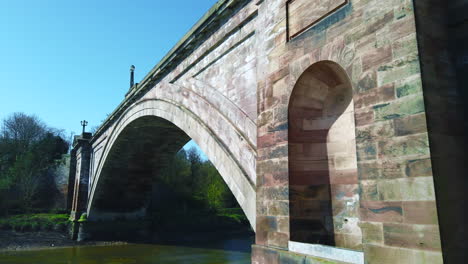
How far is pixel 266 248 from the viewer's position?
14.8 ft

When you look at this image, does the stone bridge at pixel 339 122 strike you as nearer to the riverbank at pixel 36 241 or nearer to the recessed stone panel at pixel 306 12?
the recessed stone panel at pixel 306 12

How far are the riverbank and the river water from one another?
0.77 metres

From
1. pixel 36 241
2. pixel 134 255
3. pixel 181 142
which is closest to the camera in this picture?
pixel 134 255

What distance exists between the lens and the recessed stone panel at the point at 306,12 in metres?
4.16

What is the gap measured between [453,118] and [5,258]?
1623 cm

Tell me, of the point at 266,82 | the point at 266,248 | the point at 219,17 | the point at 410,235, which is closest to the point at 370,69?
the point at 410,235

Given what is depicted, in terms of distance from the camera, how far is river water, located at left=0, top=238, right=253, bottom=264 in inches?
531

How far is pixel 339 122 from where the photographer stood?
4.44 meters

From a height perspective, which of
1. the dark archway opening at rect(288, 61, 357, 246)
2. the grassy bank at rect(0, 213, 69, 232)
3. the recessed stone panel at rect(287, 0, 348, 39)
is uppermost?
the recessed stone panel at rect(287, 0, 348, 39)

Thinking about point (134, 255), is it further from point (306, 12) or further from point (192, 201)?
point (306, 12)

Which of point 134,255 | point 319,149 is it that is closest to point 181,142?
point 134,255

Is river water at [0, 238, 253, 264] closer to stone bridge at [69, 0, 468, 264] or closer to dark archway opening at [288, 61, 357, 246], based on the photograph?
stone bridge at [69, 0, 468, 264]

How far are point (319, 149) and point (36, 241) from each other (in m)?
17.5

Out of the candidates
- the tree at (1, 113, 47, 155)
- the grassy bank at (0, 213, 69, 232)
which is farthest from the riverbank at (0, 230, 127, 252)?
the tree at (1, 113, 47, 155)
